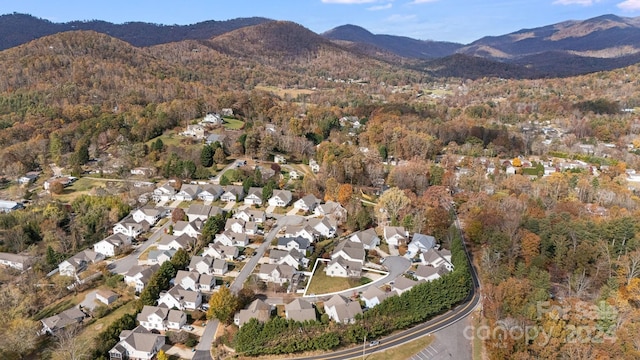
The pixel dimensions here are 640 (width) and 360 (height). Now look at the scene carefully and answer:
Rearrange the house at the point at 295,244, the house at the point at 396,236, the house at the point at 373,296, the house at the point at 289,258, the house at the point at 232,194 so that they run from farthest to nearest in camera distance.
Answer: the house at the point at 232,194 → the house at the point at 396,236 → the house at the point at 295,244 → the house at the point at 289,258 → the house at the point at 373,296

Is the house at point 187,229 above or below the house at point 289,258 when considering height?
above

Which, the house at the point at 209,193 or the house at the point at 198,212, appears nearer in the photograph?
the house at the point at 198,212

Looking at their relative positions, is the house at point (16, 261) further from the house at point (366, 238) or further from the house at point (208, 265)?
the house at point (366, 238)

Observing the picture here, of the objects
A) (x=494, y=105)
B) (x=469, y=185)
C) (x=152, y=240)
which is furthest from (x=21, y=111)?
(x=494, y=105)

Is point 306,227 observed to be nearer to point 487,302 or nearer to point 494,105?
point 487,302

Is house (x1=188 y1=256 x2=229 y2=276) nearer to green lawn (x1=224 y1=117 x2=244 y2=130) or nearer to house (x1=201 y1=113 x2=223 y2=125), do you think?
green lawn (x1=224 y1=117 x2=244 y2=130)

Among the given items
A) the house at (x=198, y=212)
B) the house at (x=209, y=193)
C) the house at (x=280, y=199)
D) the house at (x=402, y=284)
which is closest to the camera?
the house at (x=402, y=284)

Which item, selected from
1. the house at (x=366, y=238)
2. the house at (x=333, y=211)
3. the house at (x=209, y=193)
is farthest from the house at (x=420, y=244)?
the house at (x=209, y=193)

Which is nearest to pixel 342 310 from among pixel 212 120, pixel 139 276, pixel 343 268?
pixel 343 268

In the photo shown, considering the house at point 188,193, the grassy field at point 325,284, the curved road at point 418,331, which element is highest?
the house at point 188,193
